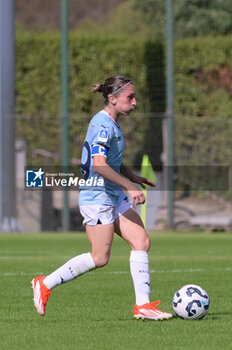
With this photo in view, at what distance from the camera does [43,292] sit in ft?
25.3

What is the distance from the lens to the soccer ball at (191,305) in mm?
7723

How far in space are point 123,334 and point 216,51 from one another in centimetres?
2038

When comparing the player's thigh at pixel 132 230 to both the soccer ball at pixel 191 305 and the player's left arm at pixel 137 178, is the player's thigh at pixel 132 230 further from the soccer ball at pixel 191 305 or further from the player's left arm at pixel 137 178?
the soccer ball at pixel 191 305

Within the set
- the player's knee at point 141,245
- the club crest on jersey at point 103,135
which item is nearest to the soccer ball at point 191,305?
the player's knee at point 141,245

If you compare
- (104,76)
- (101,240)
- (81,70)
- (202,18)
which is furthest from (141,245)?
(202,18)

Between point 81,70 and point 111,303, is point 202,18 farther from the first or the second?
point 111,303

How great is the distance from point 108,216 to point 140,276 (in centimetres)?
56

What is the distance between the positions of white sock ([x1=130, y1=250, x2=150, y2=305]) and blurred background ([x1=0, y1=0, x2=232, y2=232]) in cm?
1378

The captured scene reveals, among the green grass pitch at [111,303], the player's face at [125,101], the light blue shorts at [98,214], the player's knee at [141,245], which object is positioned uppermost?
the player's face at [125,101]

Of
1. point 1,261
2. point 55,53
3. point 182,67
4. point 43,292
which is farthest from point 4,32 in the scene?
point 43,292

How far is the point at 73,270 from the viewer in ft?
25.2

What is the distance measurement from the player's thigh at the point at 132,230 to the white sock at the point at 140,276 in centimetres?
7

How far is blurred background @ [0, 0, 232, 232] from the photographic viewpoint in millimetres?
22203

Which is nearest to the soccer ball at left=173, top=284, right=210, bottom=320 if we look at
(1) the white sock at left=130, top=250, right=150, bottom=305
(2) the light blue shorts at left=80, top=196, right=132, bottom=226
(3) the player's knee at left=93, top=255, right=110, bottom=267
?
(1) the white sock at left=130, top=250, right=150, bottom=305
